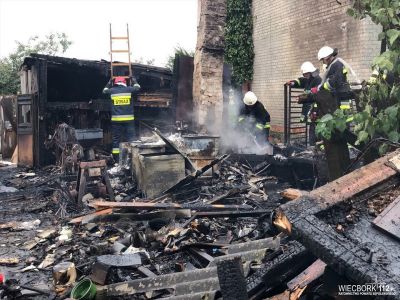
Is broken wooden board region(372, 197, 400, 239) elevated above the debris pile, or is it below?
above

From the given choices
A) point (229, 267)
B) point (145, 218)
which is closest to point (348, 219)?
point (229, 267)

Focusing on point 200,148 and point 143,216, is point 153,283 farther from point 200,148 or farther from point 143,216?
point 200,148

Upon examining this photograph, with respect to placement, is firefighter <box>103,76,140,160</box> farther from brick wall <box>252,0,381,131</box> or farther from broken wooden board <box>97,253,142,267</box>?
broken wooden board <box>97,253,142,267</box>

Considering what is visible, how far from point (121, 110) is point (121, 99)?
292mm

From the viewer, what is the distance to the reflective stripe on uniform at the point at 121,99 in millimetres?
10078

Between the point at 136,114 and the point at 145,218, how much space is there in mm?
7372

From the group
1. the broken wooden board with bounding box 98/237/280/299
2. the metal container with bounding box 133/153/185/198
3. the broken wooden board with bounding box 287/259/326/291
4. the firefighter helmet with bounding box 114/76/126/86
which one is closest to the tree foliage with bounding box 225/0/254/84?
the firefighter helmet with bounding box 114/76/126/86

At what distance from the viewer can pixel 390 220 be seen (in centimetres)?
261

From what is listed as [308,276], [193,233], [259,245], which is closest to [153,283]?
[259,245]

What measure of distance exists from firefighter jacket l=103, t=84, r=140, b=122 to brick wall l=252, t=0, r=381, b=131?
197 inches

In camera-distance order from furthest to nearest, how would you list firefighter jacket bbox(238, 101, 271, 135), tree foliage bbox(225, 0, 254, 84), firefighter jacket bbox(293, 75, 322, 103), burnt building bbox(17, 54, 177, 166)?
tree foliage bbox(225, 0, 254, 84) → burnt building bbox(17, 54, 177, 166) → firefighter jacket bbox(238, 101, 271, 135) → firefighter jacket bbox(293, 75, 322, 103)

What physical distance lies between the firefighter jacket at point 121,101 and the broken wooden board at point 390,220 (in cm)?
823

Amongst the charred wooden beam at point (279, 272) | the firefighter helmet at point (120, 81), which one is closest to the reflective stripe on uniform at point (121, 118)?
the firefighter helmet at point (120, 81)

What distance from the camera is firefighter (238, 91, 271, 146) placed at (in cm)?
943
